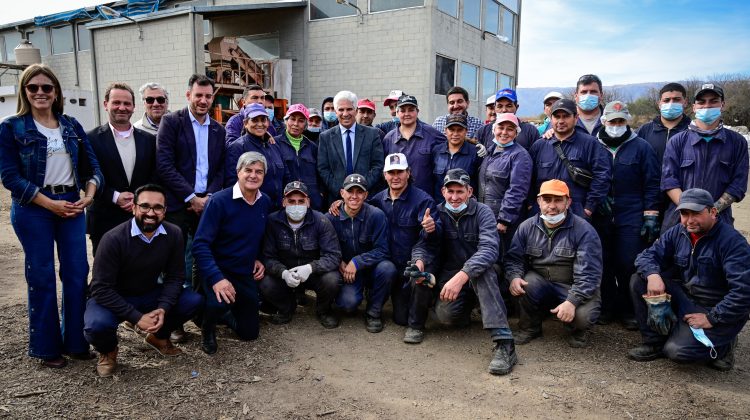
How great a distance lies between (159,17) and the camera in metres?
13.5

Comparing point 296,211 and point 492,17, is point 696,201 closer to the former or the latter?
point 296,211

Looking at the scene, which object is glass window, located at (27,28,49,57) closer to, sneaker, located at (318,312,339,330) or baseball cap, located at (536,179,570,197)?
sneaker, located at (318,312,339,330)

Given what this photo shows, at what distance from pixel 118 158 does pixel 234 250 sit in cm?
126

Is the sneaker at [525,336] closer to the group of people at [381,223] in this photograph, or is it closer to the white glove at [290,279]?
the group of people at [381,223]

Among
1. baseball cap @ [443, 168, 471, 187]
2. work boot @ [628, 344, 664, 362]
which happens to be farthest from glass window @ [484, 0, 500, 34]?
work boot @ [628, 344, 664, 362]

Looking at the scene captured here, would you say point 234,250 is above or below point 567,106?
below

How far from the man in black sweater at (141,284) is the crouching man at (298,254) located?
87 centimetres

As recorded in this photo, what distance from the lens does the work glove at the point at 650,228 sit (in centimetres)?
474

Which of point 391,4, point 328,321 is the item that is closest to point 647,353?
point 328,321

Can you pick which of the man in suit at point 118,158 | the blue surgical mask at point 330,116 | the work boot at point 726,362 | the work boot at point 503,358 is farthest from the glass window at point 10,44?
the work boot at point 726,362

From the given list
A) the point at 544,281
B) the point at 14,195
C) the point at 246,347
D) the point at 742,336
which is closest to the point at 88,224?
the point at 14,195

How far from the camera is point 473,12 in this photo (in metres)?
16.0

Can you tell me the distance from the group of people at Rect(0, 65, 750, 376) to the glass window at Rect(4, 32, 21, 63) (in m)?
22.6

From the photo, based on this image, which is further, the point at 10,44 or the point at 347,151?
the point at 10,44
